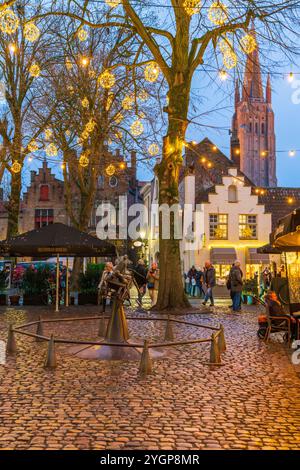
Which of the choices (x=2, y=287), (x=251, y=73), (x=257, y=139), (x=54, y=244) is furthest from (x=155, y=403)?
(x=257, y=139)

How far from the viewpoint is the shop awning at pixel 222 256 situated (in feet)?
130

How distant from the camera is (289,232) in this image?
41.4 ft

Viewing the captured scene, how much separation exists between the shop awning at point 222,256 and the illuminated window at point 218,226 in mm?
1071

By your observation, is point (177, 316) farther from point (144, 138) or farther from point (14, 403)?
point (14, 403)

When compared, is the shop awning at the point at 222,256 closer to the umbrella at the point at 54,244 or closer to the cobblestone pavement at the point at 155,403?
the umbrella at the point at 54,244

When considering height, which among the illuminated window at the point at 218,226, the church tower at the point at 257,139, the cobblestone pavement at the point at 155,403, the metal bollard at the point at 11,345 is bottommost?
the cobblestone pavement at the point at 155,403

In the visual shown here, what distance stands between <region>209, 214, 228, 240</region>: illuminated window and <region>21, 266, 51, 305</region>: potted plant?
61.5 feet

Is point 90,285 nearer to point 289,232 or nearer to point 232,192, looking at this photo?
point 289,232

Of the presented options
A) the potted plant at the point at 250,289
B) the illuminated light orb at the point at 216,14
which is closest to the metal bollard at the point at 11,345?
the illuminated light orb at the point at 216,14

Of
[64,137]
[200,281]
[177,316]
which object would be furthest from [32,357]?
[200,281]

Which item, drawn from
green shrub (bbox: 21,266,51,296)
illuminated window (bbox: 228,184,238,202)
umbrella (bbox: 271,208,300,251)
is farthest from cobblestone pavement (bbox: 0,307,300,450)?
illuminated window (bbox: 228,184,238,202)

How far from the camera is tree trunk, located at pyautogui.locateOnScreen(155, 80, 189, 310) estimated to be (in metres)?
20.2

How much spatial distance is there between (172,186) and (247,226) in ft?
71.6

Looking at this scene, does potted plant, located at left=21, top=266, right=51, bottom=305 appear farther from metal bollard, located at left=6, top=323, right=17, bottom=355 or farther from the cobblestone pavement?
metal bollard, located at left=6, top=323, right=17, bottom=355
